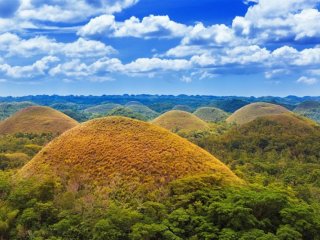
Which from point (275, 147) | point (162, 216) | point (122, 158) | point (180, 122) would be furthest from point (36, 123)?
point (162, 216)

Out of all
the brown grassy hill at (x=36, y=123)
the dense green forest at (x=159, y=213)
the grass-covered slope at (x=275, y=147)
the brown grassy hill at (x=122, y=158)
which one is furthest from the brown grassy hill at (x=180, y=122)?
the dense green forest at (x=159, y=213)

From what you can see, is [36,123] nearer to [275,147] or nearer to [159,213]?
[275,147]

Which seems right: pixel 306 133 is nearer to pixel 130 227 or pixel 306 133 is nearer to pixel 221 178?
pixel 221 178

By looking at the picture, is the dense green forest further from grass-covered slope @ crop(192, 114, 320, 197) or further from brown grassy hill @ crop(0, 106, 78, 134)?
brown grassy hill @ crop(0, 106, 78, 134)

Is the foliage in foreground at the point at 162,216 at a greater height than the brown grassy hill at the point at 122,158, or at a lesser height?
lesser

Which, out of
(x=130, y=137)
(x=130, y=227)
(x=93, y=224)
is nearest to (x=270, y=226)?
(x=130, y=227)

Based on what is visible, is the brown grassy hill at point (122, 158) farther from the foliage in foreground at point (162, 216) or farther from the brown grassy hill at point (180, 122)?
the brown grassy hill at point (180, 122)
